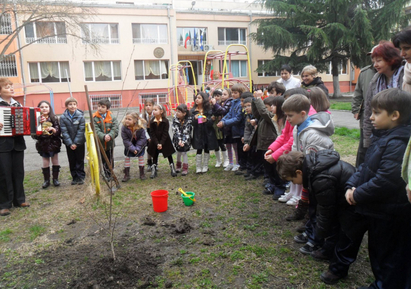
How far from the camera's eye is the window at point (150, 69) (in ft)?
85.8

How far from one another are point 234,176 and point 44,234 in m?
3.30

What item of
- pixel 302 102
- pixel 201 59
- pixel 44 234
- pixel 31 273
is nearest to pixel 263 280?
pixel 302 102

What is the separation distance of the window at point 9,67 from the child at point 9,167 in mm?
21653

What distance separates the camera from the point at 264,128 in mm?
5051

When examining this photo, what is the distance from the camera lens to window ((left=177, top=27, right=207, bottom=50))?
92.1 ft

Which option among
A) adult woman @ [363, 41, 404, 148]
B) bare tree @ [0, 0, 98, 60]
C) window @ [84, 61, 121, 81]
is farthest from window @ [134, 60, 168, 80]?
adult woman @ [363, 41, 404, 148]

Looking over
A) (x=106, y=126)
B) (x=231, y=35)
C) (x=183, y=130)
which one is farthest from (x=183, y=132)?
(x=231, y=35)

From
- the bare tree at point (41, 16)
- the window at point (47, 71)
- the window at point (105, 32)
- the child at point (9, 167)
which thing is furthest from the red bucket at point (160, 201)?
the window at point (105, 32)

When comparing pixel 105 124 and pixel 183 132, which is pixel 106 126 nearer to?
pixel 105 124

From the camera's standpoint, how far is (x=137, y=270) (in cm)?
285

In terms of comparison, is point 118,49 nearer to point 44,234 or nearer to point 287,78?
point 287,78

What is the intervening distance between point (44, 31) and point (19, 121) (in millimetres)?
23095

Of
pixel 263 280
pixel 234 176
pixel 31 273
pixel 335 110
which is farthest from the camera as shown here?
pixel 335 110

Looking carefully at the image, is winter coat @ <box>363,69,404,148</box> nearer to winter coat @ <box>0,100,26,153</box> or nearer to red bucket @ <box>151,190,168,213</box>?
red bucket @ <box>151,190,168,213</box>
